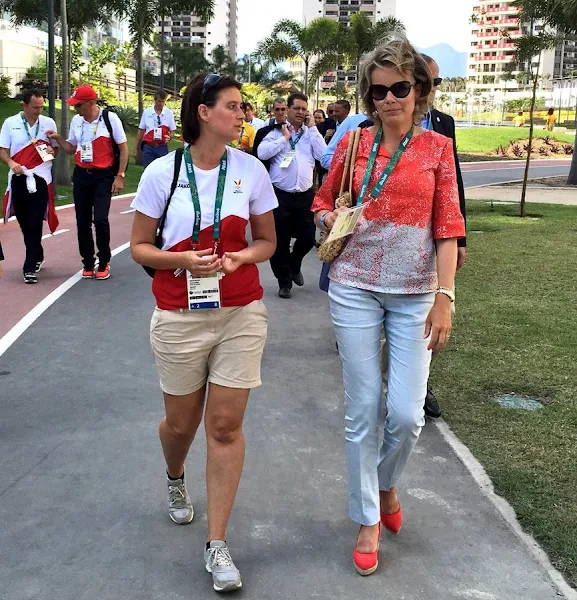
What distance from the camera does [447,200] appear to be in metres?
3.37

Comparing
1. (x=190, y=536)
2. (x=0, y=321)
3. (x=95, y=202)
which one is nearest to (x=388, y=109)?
(x=190, y=536)

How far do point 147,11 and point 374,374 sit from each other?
3425 cm

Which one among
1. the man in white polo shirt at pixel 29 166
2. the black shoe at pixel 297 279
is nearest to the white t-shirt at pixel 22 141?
the man in white polo shirt at pixel 29 166

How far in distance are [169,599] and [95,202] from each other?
7068 mm

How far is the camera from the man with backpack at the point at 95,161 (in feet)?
31.1

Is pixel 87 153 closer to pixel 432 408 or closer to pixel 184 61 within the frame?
pixel 432 408

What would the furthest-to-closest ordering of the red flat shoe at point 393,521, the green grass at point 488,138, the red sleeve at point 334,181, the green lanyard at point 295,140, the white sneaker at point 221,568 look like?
the green grass at point 488,138
the green lanyard at point 295,140
the red flat shoe at point 393,521
the red sleeve at point 334,181
the white sneaker at point 221,568

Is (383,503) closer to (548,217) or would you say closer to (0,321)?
(0,321)

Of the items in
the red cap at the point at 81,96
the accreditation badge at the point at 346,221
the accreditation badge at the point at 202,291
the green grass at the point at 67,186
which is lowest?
the green grass at the point at 67,186

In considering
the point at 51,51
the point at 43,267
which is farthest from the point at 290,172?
the point at 51,51

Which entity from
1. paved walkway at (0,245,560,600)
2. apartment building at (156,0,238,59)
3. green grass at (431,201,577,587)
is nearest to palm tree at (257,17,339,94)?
green grass at (431,201,577,587)

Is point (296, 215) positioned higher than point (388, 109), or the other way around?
point (388, 109)

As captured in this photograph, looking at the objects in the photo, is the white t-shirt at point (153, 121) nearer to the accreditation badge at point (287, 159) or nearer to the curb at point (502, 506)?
the accreditation badge at point (287, 159)

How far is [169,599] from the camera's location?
3.16 m
